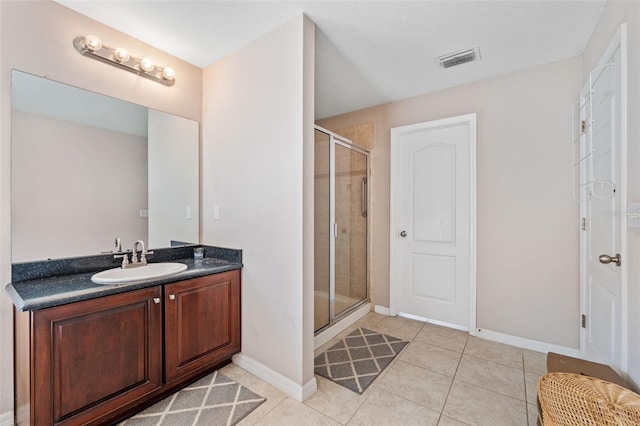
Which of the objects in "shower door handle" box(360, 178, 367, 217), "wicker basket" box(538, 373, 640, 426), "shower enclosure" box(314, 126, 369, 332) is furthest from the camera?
"shower door handle" box(360, 178, 367, 217)

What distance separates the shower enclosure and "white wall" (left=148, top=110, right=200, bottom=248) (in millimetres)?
1109

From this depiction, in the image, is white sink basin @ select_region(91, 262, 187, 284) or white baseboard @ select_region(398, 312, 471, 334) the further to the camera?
white baseboard @ select_region(398, 312, 471, 334)

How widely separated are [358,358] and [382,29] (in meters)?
2.52

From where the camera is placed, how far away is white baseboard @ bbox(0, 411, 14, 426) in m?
1.48

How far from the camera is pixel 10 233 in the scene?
153 centimetres

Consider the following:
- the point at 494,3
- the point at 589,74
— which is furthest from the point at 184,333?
the point at 589,74

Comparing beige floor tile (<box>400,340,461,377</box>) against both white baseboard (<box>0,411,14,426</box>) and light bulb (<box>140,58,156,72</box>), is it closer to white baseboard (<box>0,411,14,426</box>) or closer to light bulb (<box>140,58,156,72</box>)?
white baseboard (<box>0,411,14,426</box>)

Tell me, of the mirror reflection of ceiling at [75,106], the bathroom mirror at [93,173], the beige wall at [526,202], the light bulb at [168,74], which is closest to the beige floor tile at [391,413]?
the beige wall at [526,202]

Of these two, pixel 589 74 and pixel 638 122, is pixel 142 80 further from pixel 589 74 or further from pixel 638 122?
pixel 589 74

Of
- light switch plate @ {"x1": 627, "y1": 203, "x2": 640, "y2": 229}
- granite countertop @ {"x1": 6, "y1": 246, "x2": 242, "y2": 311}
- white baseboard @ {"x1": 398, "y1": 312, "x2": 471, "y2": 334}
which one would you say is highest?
light switch plate @ {"x1": 627, "y1": 203, "x2": 640, "y2": 229}

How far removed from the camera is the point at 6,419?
4.89ft

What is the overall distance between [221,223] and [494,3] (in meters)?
2.44

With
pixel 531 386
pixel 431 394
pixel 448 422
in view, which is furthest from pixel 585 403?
pixel 531 386

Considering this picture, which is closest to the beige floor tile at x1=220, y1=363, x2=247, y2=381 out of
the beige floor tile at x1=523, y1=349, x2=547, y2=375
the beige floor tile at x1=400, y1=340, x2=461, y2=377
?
the beige floor tile at x1=400, y1=340, x2=461, y2=377
